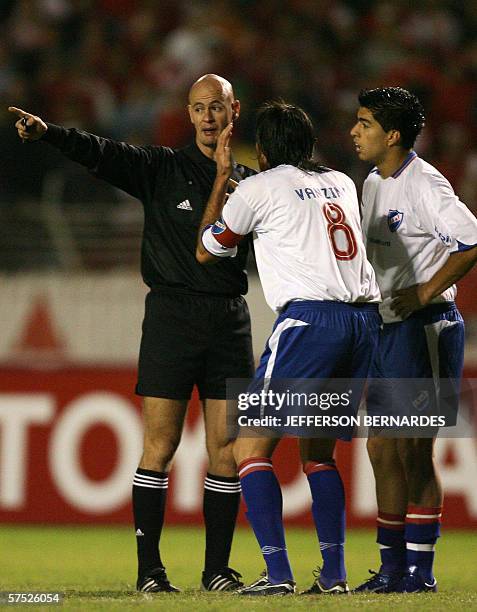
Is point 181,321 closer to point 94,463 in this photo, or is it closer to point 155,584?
point 155,584

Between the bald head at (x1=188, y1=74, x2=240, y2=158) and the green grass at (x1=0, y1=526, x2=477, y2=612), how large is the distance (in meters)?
1.90

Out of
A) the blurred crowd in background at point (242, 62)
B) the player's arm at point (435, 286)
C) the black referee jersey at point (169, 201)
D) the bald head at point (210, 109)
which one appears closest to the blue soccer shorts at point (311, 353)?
the player's arm at point (435, 286)

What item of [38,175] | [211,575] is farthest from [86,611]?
[38,175]

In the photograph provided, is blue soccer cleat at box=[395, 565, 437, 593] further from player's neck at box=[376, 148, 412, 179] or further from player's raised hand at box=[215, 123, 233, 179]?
player's raised hand at box=[215, 123, 233, 179]

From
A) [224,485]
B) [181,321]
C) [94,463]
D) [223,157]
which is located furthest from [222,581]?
[94,463]

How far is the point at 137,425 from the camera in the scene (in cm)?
788

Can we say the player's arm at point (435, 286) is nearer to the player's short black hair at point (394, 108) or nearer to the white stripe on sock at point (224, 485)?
the player's short black hair at point (394, 108)

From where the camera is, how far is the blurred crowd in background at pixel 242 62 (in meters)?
9.82

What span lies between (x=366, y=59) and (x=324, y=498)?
7050mm

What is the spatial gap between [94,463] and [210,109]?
3.30 meters

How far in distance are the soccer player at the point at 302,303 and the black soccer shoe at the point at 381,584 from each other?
287mm

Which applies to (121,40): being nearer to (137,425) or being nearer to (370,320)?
(137,425)

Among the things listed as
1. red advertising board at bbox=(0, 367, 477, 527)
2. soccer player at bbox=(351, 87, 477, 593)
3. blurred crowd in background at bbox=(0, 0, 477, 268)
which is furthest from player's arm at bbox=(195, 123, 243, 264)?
blurred crowd in background at bbox=(0, 0, 477, 268)

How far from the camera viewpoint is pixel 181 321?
16.7 feet
